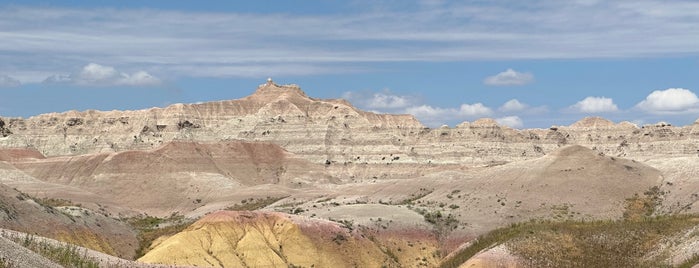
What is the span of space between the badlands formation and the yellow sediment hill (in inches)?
5.0

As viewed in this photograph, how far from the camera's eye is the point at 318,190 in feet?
416

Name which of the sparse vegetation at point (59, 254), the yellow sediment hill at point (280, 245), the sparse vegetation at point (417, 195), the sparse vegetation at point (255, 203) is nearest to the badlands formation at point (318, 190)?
the yellow sediment hill at point (280, 245)

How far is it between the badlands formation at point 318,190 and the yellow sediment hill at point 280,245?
0.13 m

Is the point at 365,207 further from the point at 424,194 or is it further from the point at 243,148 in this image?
the point at 243,148

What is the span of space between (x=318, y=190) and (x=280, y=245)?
62.4m

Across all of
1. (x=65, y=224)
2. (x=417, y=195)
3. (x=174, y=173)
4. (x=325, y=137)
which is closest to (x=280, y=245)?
(x=65, y=224)

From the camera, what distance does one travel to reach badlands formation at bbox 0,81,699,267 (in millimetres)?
63188

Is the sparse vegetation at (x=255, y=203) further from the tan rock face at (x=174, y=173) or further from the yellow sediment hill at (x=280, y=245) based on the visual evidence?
the yellow sediment hill at (x=280, y=245)

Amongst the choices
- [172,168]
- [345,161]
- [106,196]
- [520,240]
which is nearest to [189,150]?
[172,168]

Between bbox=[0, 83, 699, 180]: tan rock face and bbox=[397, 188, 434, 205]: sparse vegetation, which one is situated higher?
bbox=[0, 83, 699, 180]: tan rock face

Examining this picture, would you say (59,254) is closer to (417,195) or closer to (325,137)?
(417,195)

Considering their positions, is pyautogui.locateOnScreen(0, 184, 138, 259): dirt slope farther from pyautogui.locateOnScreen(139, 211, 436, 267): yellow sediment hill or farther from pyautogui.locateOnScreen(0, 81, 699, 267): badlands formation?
pyautogui.locateOnScreen(139, 211, 436, 267): yellow sediment hill

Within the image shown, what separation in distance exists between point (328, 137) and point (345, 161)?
10353mm

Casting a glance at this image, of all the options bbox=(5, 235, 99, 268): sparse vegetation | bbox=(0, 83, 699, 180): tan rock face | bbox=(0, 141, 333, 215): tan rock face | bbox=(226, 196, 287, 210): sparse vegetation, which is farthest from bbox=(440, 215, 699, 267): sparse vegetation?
bbox=(0, 83, 699, 180): tan rock face
